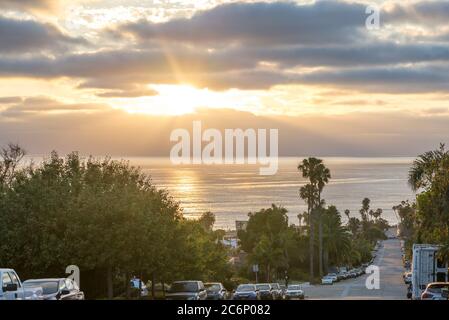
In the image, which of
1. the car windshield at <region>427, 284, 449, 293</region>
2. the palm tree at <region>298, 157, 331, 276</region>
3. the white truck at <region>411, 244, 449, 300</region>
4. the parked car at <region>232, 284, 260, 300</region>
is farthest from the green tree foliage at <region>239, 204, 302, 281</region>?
the car windshield at <region>427, 284, 449, 293</region>

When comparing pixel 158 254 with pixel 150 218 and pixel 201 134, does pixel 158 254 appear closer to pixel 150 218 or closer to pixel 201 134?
pixel 150 218

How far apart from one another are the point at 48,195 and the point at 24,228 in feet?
7.46

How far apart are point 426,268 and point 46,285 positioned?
19371 mm

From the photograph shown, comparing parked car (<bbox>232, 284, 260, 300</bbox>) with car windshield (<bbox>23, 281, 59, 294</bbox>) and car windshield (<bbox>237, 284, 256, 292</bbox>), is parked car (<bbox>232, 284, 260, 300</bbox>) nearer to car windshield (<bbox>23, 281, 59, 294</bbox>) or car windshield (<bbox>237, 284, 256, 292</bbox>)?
car windshield (<bbox>237, 284, 256, 292</bbox>)

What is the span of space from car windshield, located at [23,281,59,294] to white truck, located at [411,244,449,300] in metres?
18.3

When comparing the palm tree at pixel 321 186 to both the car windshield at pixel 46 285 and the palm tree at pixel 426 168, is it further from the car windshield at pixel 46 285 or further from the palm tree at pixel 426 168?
the car windshield at pixel 46 285

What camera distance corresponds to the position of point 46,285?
26594 millimetres

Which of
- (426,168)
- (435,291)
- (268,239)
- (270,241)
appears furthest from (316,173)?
(435,291)

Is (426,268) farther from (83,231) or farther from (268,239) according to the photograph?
(268,239)

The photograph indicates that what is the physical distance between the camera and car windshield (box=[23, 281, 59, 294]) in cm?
2622

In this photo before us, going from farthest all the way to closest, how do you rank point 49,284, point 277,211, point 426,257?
point 277,211
point 426,257
point 49,284

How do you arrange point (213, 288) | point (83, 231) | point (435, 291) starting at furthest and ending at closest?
point (83, 231) → point (213, 288) → point (435, 291)
